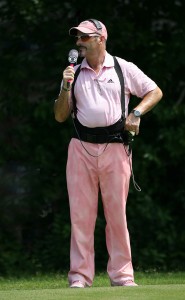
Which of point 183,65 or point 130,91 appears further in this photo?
point 183,65

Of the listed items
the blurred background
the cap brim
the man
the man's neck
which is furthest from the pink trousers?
the blurred background

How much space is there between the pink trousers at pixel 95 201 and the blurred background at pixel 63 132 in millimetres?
5032

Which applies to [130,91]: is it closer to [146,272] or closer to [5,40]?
[146,272]

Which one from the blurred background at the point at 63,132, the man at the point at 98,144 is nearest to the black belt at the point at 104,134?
the man at the point at 98,144

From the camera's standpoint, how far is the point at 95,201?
955 cm

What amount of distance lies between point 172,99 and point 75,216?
18.5 feet

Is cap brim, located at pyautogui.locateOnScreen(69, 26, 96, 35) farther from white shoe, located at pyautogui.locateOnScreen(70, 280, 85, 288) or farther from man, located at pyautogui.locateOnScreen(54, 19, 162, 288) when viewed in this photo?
white shoe, located at pyautogui.locateOnScreen(70, 280, 85, 288)

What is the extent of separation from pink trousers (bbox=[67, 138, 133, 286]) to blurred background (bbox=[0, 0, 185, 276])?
503 cm

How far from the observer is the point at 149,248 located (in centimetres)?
1486

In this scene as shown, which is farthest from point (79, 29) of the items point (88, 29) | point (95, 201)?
point (95, 201)

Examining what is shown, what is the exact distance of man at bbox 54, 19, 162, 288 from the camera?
9375mm

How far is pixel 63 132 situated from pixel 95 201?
17.5 feet

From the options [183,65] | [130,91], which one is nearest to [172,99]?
[183,65]

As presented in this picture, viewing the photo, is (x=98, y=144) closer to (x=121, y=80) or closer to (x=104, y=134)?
(x=104, y=134)
